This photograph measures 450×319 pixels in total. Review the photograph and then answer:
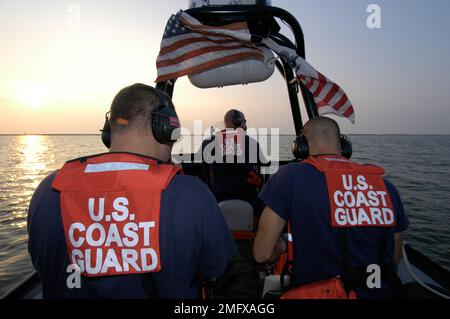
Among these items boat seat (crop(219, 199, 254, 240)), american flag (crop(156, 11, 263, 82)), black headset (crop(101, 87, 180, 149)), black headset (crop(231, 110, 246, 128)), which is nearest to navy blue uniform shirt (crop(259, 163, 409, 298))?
black headset (crop(101, 87, 180, 149))

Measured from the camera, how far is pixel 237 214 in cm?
350

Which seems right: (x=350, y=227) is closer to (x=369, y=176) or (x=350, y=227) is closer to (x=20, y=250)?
(x=369, y=176)

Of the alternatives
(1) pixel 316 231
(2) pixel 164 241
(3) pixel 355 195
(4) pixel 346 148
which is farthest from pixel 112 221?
(4) pixel 346 148

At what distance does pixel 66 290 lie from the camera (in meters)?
1.39

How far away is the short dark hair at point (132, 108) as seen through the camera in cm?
144

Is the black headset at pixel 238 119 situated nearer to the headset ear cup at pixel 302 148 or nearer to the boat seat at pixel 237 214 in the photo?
the boat seat at pixel 237 214

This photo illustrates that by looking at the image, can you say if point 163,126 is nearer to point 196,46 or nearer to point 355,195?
point 355,195

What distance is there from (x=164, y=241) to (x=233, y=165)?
2.83 metres

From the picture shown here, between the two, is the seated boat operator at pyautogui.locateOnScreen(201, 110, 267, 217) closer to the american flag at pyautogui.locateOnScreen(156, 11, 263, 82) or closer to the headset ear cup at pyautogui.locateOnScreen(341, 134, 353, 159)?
the american flag at pyautogui.locateOnScreen(156, 11, 263, 82)

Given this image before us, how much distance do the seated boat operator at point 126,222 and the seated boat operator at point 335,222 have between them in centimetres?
67

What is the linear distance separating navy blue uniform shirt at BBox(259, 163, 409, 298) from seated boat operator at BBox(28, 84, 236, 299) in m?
0.69

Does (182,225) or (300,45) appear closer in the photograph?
(182,225)
